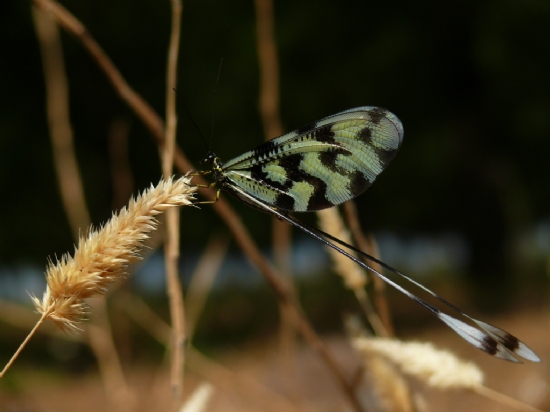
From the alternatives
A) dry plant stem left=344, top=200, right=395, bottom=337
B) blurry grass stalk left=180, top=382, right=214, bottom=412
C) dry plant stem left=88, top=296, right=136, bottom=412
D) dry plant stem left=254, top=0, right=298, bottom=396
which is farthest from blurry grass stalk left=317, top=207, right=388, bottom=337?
dry plant stem left=88, top=296, right=136, bottom=412

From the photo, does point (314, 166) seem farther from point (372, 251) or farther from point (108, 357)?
point (108, 357)

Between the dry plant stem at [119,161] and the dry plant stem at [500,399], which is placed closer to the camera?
the dry plant stem at [500,399]

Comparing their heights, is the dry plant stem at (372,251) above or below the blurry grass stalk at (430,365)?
above

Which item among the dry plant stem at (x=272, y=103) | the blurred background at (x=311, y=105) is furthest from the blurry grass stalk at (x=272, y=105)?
the blurred background at (x=311, y=105)

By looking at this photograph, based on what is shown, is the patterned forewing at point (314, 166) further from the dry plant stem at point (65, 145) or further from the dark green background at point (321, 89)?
the dark green background at point (321, 89)

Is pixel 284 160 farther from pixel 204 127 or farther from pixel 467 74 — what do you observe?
pixel 467 74

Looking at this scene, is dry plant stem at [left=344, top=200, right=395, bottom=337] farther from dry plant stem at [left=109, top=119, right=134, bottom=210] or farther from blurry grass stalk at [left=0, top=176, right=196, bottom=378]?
dry plant stem at [left=109, top=119, right=134, bottom=210]

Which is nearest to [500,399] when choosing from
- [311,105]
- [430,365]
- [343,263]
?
[430,365]
